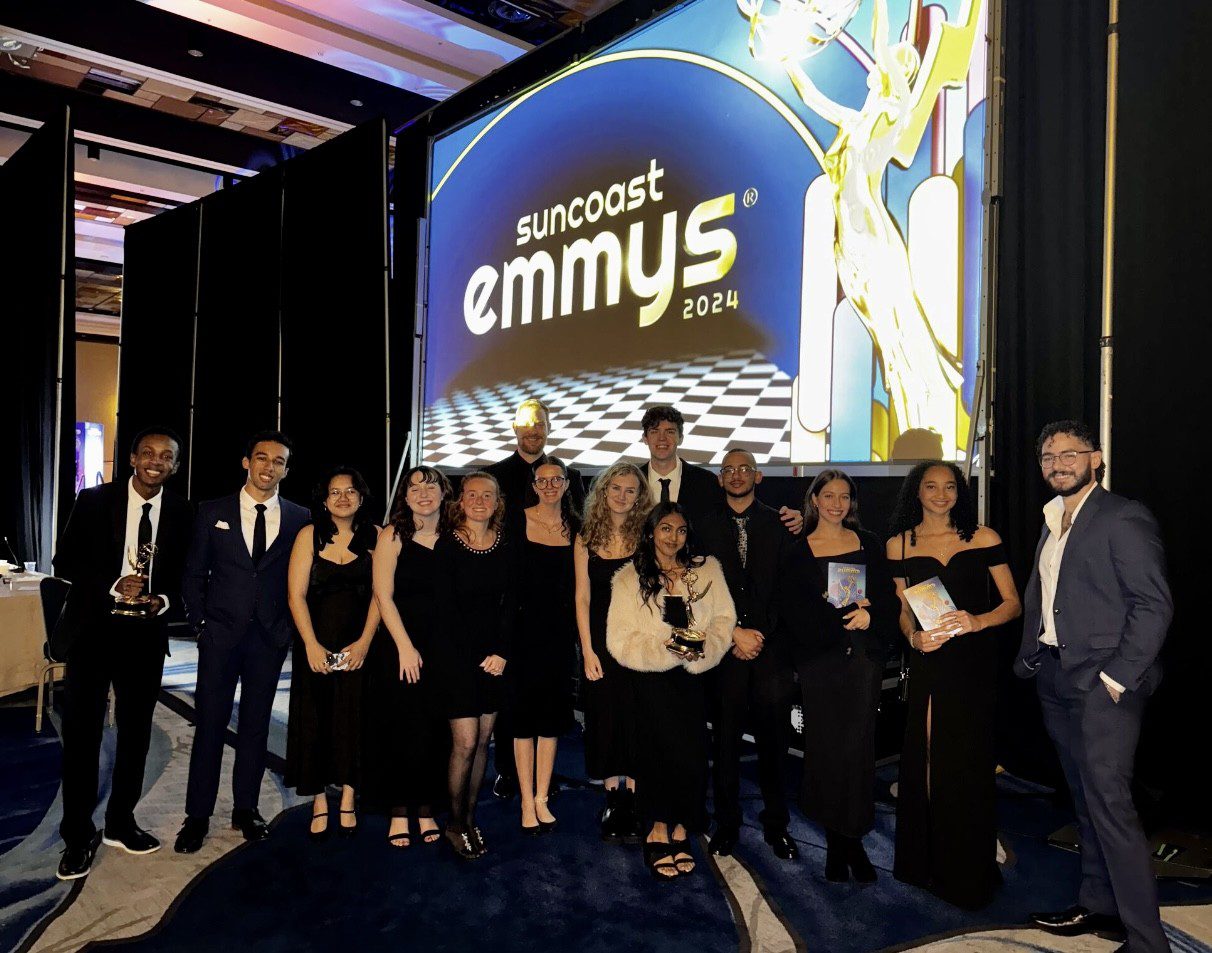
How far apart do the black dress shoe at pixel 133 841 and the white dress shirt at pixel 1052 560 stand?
9.65ft

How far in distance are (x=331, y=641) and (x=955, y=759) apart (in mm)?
2076

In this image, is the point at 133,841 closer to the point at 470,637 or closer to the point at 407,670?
the point at 407,670

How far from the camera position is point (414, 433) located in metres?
6.68

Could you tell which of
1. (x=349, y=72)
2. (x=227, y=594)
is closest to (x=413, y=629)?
(x=227, y=594)

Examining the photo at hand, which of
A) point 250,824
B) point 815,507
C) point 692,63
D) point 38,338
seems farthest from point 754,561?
point 38,338

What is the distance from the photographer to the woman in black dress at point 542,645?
3.37 metres

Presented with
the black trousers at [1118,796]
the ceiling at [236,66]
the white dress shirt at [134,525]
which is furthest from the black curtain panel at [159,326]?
the black trousers at [1118,796]

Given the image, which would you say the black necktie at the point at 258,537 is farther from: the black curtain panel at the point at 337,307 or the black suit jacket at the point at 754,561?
the black curtain panel at the point at 337,307

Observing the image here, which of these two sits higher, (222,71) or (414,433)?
(222,71)

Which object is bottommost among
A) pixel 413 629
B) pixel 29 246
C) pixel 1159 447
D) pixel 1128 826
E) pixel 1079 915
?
pixel 1079 915

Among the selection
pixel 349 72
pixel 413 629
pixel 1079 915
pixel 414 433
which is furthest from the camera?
pixel 349 72

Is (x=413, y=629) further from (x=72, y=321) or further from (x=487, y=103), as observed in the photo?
(x=72, y=321)

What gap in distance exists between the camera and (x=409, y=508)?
3107 millimetres

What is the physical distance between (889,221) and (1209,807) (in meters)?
2.47
